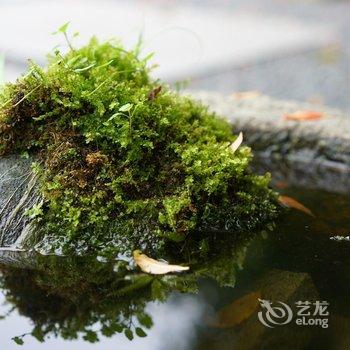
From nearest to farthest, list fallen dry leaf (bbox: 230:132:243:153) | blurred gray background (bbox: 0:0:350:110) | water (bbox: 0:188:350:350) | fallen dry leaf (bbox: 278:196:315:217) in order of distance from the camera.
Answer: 1. water (bbox: 0:188:350:350)
2. fallen dry leaf (bbox: 230:132:243:153)
3. fallen dry leaf (bbox: 278:196:315:217)
4. blurred gray background (bbox: 0:0:350:110)

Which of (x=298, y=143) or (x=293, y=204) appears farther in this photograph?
(x=298, y=143)

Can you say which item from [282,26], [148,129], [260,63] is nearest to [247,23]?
[282,26]

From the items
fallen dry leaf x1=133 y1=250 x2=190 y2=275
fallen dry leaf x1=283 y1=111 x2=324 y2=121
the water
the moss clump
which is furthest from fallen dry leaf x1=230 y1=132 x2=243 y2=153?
fallen dry leaf x1=283 y1=111 x2=324 y2=121

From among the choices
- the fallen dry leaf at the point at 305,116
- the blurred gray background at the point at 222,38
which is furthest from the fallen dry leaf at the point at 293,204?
the blurred gray background at the point at 222,38

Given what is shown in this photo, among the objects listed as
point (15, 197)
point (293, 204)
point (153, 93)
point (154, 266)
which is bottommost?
point (293, 204)

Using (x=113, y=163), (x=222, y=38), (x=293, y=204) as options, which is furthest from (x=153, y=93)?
(x=222, y=38)

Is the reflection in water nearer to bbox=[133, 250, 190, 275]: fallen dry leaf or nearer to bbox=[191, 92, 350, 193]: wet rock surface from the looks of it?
bbox=[133, 250, 190, 275]: fallen dry leaf

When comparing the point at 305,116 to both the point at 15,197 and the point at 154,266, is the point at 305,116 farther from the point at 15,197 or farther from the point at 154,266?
the point at 15,197
